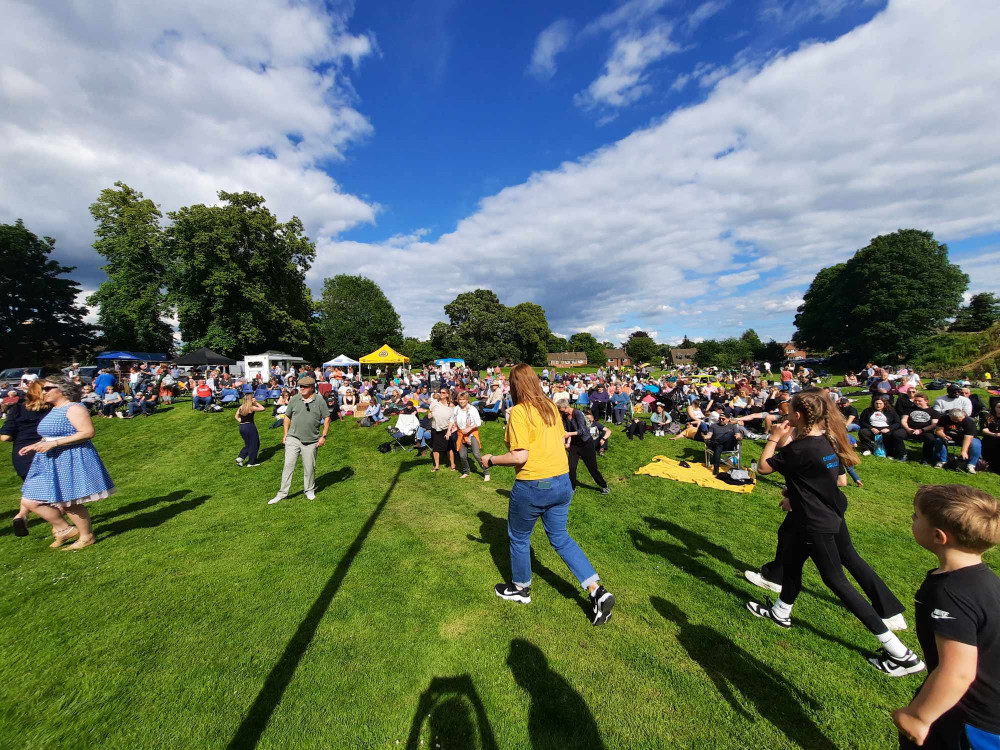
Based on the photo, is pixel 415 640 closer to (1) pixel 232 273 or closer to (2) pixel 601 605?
(2) pixel 601 605

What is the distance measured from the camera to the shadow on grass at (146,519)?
17.9 ft

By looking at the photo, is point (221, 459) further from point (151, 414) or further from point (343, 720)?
point (343, 720)

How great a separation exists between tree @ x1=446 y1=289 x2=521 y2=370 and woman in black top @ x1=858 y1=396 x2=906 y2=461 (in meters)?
47.3

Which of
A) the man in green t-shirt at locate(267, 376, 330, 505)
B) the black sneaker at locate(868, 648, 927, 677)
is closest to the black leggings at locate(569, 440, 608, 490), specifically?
the black sneaker at locate(868, 648, 927, 677)

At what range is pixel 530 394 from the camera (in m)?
3.50

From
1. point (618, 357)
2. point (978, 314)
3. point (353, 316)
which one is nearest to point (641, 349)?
point (618, 357)

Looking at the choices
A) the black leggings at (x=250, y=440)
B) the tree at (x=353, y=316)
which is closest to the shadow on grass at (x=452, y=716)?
the black leggings at (x=250, y=440)

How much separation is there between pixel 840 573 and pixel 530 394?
2785 mm

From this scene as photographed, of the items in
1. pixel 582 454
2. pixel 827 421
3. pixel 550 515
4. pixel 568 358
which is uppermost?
pixel 827 421

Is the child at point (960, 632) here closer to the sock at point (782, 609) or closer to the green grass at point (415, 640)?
the green grass at point (415, 640)

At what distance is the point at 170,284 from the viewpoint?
3064cm

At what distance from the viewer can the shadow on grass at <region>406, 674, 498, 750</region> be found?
2.44 metres

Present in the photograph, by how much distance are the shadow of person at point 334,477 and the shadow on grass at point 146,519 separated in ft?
6.28

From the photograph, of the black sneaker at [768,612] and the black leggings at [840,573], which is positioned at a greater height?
the black leggings at [840,573]
